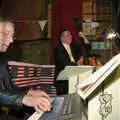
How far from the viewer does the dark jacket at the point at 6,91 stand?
4.75 feet

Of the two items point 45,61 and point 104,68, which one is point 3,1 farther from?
point 104,68

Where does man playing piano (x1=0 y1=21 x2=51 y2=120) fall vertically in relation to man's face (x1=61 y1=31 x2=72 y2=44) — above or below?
above

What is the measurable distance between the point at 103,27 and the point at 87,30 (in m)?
0.45

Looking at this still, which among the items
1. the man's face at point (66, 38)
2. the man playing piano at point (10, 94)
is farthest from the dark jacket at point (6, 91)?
the man's face at point (66, 38)

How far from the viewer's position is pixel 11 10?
8227 mm

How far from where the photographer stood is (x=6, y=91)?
Result: 1.51 metres

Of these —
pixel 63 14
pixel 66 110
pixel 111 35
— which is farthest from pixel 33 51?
pixel 66 110

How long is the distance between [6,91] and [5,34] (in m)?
0.21

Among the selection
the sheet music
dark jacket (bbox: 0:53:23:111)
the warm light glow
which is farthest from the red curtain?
the sheet music

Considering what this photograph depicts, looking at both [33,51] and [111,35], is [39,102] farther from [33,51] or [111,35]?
[33,51]

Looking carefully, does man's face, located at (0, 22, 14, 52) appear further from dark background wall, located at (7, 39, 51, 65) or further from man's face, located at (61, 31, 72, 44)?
dark background wall, located at (7, 39, 51, 65)

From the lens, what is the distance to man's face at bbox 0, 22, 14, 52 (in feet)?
5.19

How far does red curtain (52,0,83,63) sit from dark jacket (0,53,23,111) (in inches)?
283

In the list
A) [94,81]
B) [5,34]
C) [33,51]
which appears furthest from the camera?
[33,51]
